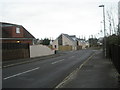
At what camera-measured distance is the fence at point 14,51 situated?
27156 mm

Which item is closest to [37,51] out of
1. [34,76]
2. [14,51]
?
[14,51]

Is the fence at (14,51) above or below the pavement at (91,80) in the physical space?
above

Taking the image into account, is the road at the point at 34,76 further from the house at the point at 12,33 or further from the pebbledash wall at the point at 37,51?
the house at the point at 12,33

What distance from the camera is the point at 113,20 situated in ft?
88.9

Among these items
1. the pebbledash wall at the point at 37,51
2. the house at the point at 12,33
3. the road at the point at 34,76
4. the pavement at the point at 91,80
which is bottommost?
the road at the point at 34,76

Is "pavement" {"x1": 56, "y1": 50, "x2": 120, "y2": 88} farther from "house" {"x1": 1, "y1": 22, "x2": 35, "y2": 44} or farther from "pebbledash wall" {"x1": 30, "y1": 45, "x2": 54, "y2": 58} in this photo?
"house" {"x1": 1, "y1": 22, "x2": 35, "y2": 44}

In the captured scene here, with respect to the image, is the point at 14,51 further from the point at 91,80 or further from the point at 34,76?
the point at 91,80

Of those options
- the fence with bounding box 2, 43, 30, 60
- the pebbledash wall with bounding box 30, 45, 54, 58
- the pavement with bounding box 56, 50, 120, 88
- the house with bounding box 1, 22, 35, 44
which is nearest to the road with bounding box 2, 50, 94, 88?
the pavement with bounding box 56, 50, 120, 88

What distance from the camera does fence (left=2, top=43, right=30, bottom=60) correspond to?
2716 centimetres

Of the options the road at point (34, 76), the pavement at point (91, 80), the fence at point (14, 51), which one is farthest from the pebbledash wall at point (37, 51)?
the pavement at point (91, 80)

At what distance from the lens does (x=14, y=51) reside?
2920 centimetres

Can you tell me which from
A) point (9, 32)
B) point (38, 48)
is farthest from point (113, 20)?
point (9, 32)

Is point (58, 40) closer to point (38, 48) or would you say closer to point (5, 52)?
point (38, 48)

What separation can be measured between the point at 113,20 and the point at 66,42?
253 ft
